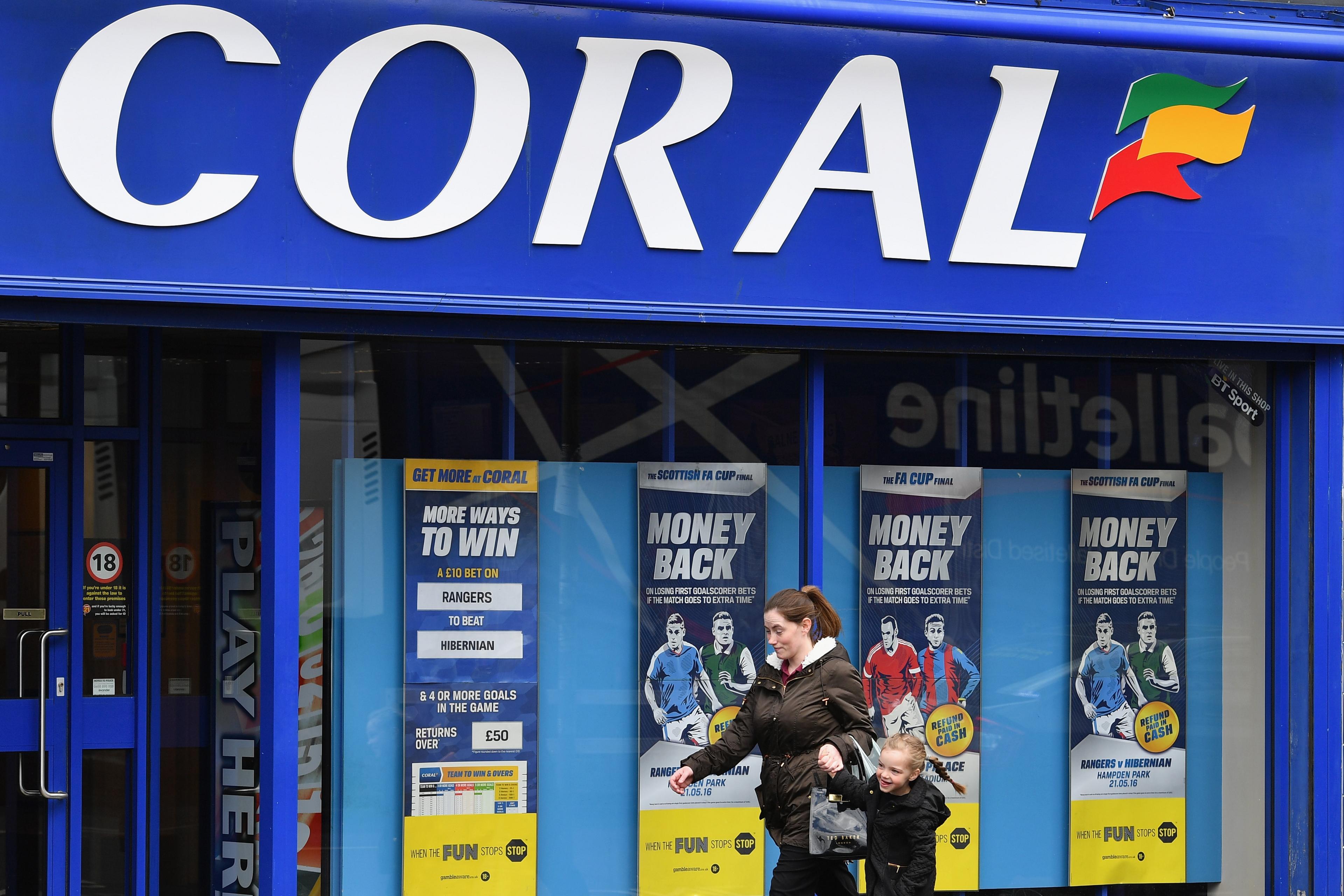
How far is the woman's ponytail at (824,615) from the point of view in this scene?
5461mm

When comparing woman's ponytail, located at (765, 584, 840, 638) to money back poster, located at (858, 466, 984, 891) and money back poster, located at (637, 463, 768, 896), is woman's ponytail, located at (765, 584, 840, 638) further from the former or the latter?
money back poster, located at (858, 466, 984, 891)

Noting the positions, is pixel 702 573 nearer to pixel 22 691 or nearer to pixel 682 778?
pixel 682 778

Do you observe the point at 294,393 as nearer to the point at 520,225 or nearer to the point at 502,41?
the point at 520,225

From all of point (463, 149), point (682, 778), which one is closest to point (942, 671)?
point (682, 778)

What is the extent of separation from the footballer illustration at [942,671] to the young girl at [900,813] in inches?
65.5

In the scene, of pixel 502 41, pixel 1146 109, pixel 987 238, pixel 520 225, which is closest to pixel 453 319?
pixel 520 225

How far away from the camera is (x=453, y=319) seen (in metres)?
5.98

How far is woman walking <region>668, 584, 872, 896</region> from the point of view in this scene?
17.4ft

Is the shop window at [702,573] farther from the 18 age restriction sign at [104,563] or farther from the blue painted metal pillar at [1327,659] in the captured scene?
the 18 age restriction sign at [104,563]

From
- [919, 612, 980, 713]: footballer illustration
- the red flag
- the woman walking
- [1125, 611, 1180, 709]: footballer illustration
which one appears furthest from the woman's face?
the red flag

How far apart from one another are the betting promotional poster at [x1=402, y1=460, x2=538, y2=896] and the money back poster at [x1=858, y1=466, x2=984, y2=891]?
1.72 metres

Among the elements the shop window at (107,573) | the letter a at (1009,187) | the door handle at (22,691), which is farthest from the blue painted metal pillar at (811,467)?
the door handle at (22,691)

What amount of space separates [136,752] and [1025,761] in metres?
4.43

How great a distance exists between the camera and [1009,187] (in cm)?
641
